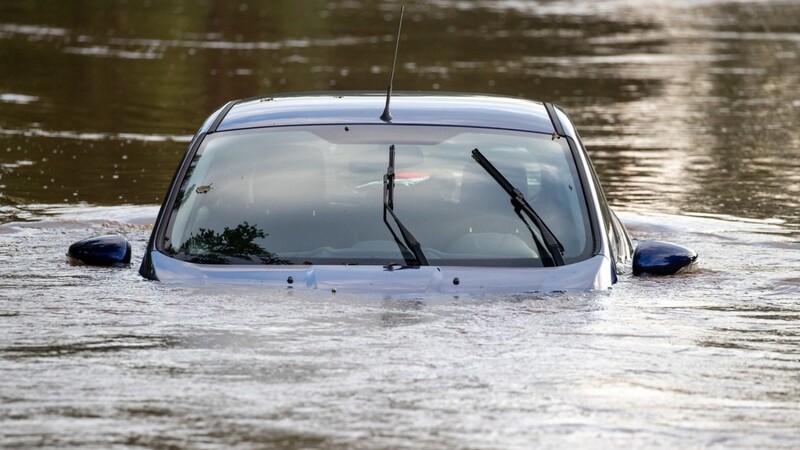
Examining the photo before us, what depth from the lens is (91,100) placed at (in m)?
22.1

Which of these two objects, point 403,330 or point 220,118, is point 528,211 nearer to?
point 403,330

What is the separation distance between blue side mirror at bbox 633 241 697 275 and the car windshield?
0.35 metres

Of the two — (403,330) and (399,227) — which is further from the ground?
(399,227)

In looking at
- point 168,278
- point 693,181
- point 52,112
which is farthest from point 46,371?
point 52,112

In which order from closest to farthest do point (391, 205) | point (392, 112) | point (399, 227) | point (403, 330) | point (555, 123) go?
point (403, 330), point (399, 227), point (391, 205), point (392, 112), point (555, 123)

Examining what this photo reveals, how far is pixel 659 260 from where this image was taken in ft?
25.3

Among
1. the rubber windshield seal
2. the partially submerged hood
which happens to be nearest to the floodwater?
the partially submerged hood

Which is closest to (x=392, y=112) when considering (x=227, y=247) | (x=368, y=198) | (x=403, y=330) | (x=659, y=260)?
(x=368, y=198)

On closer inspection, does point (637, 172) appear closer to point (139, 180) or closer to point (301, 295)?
point (139, 180)

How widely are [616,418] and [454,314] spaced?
4.61 feet

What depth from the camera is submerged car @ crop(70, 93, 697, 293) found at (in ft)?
23.8

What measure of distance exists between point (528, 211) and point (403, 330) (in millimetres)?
992

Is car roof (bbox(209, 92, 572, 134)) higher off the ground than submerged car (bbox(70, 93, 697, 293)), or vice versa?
car roof (bbox(209, 92, 572, 134))

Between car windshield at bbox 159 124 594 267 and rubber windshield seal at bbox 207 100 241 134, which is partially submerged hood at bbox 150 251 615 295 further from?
rubber windshield seal at bbox 207 100 241 134
